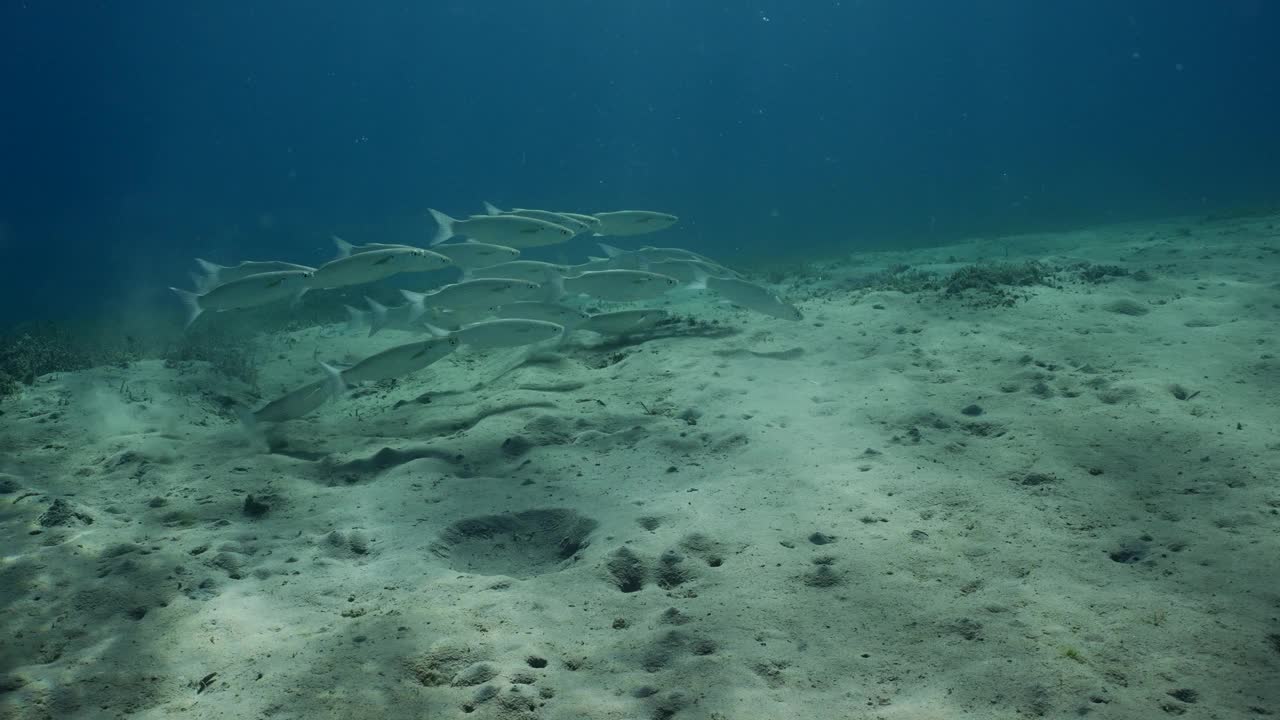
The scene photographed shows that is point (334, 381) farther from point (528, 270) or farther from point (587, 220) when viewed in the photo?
point (587, 220)

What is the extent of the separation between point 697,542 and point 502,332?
4114 millimetres

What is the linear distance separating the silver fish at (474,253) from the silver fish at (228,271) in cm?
176

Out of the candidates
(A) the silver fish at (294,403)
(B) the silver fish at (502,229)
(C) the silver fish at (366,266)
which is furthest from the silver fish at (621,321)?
(A) the silver fish at (294,403)

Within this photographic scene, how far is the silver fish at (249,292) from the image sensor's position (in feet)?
22.9

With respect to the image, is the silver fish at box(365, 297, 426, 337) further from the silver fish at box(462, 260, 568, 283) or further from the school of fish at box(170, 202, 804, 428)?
the silver fish at box(462, 260, 568, 283)

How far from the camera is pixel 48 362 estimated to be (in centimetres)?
901

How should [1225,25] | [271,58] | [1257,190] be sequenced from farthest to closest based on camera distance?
[1225,25] < [271,58] < [1257,190]

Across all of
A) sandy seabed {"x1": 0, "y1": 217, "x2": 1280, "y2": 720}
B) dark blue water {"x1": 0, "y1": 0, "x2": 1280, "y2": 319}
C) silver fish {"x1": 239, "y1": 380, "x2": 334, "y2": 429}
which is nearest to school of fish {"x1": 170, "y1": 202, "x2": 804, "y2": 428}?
silver fish {"x1": 239, "y1": 380, "x2": 334, "y2": 429}

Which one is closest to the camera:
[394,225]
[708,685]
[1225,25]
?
[708,685]

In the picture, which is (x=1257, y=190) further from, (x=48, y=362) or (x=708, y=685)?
(x=48, y=362)

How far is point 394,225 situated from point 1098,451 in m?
54.2

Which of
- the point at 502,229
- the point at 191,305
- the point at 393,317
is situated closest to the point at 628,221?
the point at 502,229

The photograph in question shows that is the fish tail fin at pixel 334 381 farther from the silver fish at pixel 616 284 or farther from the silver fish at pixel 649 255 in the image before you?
the silver fish at pixel 649 255

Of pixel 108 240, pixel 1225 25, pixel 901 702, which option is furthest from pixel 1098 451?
pixel 1225 25
